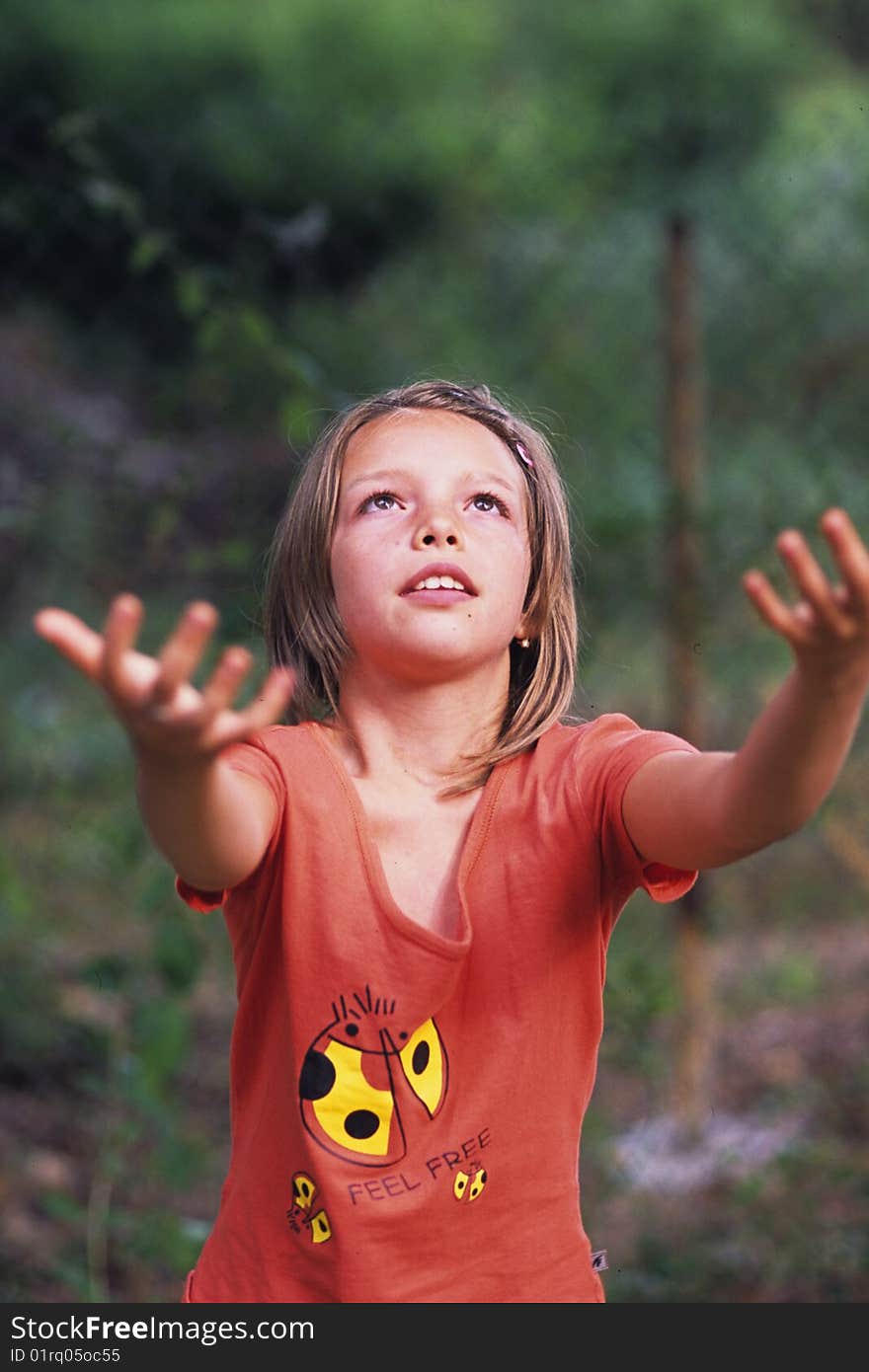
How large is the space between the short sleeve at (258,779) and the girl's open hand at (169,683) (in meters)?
0.23

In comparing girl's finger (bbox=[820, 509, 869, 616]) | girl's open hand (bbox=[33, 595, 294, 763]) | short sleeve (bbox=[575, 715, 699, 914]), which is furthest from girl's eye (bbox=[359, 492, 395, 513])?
girl's finger (bbox=[820, 509, 869, 616])

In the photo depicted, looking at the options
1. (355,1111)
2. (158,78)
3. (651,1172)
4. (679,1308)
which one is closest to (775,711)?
(355,1111)

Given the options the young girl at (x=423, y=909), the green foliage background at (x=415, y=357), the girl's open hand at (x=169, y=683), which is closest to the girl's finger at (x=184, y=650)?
the girl's open hand at (x=169, y=683)

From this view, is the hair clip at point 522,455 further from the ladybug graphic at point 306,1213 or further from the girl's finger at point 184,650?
the ladybug graphic at point 306,1213

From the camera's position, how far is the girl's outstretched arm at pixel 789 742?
1.01 meters

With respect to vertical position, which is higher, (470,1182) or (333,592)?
(333,592)

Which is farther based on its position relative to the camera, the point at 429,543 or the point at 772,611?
the point at 429,543

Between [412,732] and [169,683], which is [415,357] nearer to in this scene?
[412,732]

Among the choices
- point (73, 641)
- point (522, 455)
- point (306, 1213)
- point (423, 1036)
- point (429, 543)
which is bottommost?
point (306, 1213)

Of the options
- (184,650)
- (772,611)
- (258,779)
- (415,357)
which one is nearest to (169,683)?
(184,650)

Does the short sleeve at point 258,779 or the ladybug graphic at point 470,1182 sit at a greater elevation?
the short sleeve at point 258,779

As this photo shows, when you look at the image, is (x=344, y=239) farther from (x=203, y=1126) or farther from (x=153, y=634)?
(x=203, y=1126)

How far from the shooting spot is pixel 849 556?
0.99 metres

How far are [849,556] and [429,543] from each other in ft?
1.49
